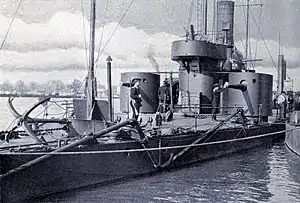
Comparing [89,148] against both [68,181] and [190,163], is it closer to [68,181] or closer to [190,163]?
[68,181]

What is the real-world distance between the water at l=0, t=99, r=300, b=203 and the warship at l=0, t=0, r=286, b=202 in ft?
1.27

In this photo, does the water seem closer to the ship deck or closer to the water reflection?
the water reflection

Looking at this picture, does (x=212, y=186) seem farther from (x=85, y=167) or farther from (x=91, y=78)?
(x=91, y=78)

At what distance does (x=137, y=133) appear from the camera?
37.2ft

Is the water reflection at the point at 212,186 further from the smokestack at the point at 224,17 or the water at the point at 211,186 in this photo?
the smokestack at the point at 224,17

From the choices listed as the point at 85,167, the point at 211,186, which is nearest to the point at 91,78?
the point at 85,167

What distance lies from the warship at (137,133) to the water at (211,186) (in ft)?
1.27

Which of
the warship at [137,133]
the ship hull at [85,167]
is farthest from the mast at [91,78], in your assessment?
the ship hull at [85,167]

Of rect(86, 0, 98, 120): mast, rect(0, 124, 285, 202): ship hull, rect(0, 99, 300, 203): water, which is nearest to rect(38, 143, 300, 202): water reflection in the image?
rect(0, 99, 300, 203): water

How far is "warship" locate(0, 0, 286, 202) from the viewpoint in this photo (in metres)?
9.00

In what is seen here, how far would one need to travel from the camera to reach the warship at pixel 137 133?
29.5 feet

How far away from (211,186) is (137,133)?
233cm

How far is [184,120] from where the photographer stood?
16422 mm

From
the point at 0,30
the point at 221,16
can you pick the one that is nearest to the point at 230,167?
the point at 0,30
